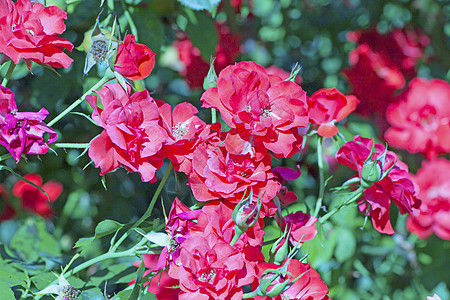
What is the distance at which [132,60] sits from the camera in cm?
61

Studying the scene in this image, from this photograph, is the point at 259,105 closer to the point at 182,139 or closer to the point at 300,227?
the point at 182,139

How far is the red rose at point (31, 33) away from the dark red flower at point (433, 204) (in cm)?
75

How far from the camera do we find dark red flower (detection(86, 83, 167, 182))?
1.83 feet

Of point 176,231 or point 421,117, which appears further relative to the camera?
point 421,117

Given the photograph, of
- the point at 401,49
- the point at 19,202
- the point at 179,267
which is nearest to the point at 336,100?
the point at 179,267

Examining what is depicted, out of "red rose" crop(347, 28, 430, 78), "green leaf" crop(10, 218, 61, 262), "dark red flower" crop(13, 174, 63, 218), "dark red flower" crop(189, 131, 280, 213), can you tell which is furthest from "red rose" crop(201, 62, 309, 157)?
"red rose" crop(347, 28, 430, 78)

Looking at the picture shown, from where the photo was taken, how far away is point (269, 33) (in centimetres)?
146

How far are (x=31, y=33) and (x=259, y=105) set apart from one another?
0.98ft

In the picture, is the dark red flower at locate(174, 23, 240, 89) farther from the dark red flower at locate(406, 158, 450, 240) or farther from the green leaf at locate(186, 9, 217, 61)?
the dark red flower at locate(406, 158, 450, 240)

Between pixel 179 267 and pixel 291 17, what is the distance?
3.46 ft

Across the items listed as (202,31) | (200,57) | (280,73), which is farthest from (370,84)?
(202,31)

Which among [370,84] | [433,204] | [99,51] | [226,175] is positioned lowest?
[433,204]

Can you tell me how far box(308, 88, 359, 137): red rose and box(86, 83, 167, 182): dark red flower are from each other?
257mm

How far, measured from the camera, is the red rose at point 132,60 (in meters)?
0.61
